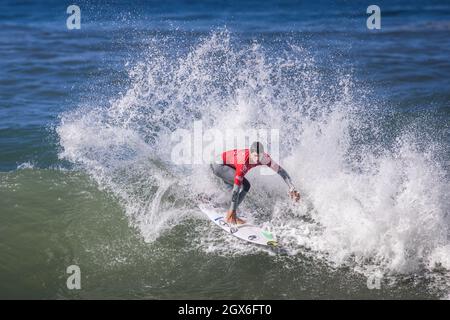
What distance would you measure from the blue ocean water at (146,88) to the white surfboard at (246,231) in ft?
1.17

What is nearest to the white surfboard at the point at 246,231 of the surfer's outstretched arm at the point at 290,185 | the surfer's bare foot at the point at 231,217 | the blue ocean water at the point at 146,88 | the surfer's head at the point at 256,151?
the surfer's bare foot at the point at 231,217

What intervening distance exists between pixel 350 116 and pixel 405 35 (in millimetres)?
14005

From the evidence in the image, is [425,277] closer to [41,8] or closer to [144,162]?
[144,162]

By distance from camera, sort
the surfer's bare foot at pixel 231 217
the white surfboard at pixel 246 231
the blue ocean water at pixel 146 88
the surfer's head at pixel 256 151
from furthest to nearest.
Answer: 1. the surfer's bare foot at pixel 231 217
2. the surfer's head at pixel 256 151
3. the white surfboard at pixel 246 231
4. the blue ocean water at pixel 146 88

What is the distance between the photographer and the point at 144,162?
14172 millimetres

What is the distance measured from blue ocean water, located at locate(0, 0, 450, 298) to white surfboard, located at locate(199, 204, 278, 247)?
358 millimetres

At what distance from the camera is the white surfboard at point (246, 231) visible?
11055mm

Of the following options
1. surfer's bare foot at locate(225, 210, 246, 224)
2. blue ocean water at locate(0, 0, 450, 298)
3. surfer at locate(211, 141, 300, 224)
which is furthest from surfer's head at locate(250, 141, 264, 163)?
blue ocean water at locate(0, 0, 450, 298)

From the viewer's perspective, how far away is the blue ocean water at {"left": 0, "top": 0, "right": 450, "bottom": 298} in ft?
35.6

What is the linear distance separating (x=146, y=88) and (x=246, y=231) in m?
8.24

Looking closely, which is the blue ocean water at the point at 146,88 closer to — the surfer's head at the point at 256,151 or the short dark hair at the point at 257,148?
the surfer's head at the point at 256,151

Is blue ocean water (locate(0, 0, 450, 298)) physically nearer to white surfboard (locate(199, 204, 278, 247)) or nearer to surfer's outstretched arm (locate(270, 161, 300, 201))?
white surfboard (locate(199, 204, 278, 247))
